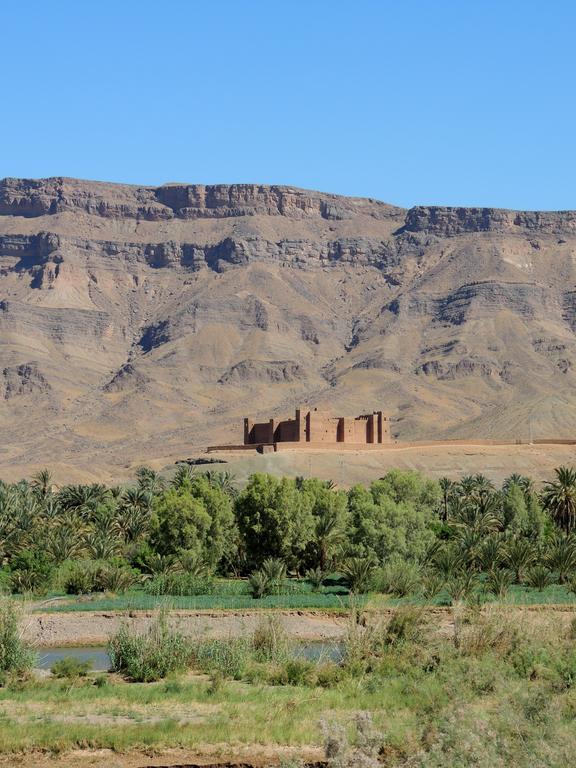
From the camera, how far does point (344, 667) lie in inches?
1133

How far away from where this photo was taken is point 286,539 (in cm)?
5678

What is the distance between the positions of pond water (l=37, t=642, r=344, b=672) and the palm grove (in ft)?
23.9

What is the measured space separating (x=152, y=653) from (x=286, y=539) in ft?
88.7

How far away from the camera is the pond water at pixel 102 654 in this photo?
31.2m

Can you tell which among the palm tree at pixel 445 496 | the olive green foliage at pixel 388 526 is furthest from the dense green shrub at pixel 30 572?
the palm tree at pixel 445 496

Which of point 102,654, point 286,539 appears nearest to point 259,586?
point 286,539

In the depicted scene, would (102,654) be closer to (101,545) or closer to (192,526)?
(101,545)

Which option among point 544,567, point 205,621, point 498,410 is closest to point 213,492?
point 544,567

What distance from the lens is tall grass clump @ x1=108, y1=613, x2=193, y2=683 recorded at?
29719 millimetres

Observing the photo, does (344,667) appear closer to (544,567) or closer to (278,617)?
(278,617)

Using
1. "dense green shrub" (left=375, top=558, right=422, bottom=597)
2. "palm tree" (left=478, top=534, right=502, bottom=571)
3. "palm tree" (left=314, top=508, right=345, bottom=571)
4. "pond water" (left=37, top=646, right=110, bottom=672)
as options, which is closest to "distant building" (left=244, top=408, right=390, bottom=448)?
"palm tree" (left=314, top=508, right=345, bottom=571)

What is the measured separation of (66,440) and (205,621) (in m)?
150

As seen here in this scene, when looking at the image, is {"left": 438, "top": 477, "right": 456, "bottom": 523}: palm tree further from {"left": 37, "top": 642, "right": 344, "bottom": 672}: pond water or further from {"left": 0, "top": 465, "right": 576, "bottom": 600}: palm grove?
{"left": 37, "top": 642, "right": 344, "bottom": 672}: pond water

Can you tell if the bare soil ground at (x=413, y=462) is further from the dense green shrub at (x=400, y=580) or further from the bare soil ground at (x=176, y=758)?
the bare soil ground at (x=176, y=758)
